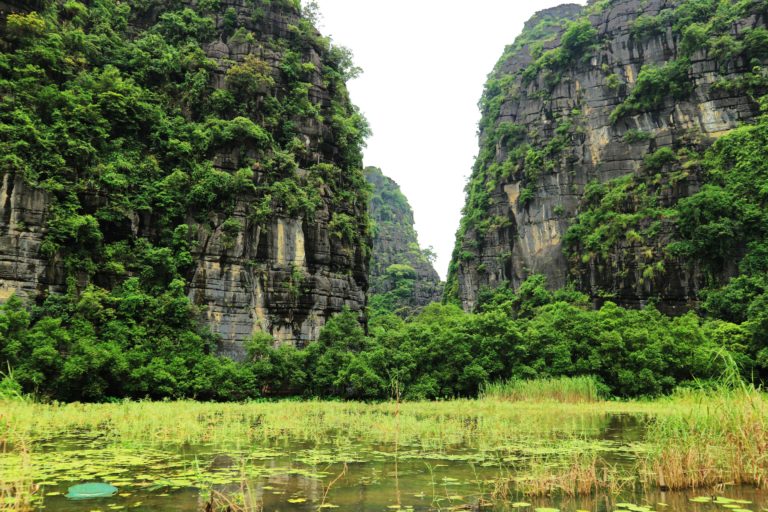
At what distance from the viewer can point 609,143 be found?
43250 mm

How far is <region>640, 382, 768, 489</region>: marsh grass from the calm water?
257 mm

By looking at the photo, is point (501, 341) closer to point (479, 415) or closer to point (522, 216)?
point (479, 415)

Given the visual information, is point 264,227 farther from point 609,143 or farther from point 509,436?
point 609,143

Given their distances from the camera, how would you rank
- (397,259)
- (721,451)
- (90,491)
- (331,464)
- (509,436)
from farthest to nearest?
(397,259), (509,436), (331,464), (721,451), (90,491)

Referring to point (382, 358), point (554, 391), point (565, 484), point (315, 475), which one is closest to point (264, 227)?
point (382, 358)

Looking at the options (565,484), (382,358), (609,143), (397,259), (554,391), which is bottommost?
(554,391)

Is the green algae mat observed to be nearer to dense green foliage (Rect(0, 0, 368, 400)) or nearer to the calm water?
the calm water

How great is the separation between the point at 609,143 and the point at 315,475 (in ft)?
143

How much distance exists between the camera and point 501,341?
2177 cm

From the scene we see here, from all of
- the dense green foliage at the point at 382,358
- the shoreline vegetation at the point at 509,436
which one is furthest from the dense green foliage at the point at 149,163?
the shoreline vegetation at the point at 509,436

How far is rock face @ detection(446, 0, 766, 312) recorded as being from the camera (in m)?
36.2

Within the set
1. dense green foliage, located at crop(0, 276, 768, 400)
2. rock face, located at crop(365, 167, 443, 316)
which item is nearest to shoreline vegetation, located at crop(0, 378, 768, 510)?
dense green foliage, located at crop(0, 276, 768, 400)

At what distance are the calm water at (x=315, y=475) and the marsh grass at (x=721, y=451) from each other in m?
0.26

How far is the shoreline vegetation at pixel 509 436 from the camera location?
5668 mm
